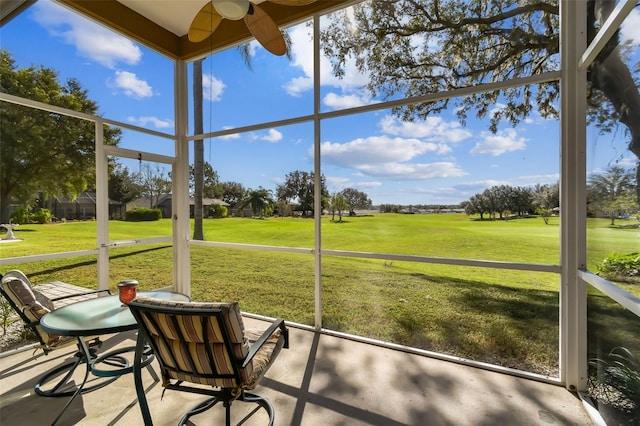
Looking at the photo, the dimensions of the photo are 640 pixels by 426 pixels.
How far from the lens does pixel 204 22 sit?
236 centimetres

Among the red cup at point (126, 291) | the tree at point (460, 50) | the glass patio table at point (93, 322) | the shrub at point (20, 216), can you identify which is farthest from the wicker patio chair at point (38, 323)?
the tree at point (460, 50)

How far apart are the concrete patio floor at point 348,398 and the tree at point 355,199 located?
1.63 meters

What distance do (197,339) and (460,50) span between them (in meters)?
3.32

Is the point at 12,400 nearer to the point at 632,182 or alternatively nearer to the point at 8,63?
the point at 8,63

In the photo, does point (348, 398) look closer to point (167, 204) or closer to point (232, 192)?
point (232, 192)

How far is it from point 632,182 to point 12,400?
4204 millimetres

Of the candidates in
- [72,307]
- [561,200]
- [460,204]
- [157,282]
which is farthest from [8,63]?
[561,200]

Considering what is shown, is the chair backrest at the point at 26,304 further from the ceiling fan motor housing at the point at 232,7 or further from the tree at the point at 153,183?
the ceiling fan motor housing at the point at 232,7

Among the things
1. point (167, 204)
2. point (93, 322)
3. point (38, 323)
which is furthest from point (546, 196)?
point (167, 204)

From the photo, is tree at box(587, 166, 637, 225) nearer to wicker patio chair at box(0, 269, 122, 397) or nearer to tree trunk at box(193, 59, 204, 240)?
wicker patio chair at box(0, 269, 122, 397)

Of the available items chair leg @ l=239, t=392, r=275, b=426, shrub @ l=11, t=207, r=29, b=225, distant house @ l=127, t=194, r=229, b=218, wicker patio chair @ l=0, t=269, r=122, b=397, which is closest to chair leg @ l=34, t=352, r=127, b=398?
wicker patio chair @ l=0, t=269, r=122, b=397

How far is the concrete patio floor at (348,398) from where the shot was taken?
1.88m

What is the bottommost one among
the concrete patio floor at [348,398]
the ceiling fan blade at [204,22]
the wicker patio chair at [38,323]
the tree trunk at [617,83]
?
the concrete patio floor at [348,398]

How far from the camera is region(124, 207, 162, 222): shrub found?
377 cm
